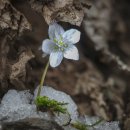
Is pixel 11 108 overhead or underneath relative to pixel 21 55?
underneath

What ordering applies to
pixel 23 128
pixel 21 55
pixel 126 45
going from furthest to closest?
pixel 126 45 < pixel 21 55 < pixel 23 128

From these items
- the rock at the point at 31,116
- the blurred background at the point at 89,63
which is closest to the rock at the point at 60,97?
the rock at the point at 31,116

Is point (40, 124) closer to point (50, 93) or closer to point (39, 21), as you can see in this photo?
point (50, 93)

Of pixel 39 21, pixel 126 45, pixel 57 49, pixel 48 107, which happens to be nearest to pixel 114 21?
pixel 126 45

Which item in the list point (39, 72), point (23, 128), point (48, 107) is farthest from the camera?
point (39, 72)

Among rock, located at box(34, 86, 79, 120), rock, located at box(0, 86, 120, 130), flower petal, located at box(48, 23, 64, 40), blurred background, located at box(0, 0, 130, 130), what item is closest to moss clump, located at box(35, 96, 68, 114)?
rock, located at box(0, 86, 120, 130)

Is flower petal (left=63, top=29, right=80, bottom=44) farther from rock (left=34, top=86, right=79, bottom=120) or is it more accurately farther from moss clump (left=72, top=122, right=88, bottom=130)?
moss clump (left=72, top=122, right=88, bottom=130)

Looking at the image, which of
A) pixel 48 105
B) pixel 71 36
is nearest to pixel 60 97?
pixel 48 105
